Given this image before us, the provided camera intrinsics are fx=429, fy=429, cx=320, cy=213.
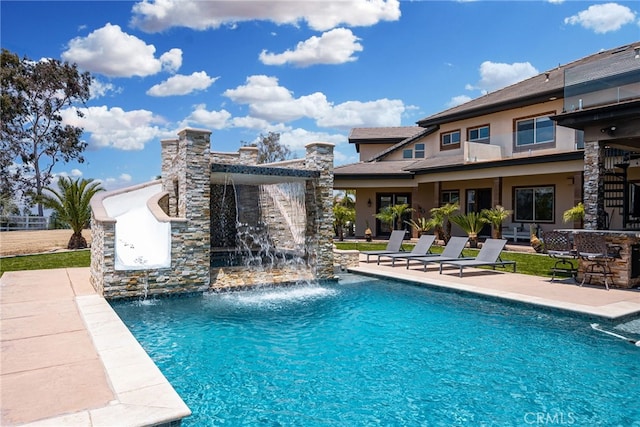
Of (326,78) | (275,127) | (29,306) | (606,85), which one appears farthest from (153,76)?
(606,85)

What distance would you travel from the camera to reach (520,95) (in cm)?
2145

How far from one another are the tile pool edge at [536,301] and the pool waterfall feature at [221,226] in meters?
3.05

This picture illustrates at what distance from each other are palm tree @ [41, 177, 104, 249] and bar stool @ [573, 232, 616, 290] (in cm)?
1971

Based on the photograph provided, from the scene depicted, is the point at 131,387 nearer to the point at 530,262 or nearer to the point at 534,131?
the point at 530,262

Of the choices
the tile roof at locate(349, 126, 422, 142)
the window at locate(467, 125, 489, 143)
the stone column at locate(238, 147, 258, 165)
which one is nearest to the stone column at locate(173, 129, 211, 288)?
the stone column at locate(238, 147, 258, 165)

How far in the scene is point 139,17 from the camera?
54.4 feet

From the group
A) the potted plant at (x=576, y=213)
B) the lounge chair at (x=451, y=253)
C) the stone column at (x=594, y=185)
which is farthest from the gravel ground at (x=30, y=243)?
the potted plant at (x=576, y=213)

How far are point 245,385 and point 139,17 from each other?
15.9 metres

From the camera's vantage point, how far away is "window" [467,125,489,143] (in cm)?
2391

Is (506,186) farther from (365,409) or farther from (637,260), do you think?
(365,409)

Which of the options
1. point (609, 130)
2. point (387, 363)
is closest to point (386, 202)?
point (609, 130)

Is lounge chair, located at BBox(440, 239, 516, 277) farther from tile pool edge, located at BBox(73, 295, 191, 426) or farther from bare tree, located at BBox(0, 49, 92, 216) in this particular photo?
bare tree, located at BBox(0, 49, 92, 216)

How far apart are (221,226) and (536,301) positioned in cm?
1369

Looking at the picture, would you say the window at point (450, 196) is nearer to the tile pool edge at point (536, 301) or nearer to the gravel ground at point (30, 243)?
the tile pool edge at point (536, 301)
